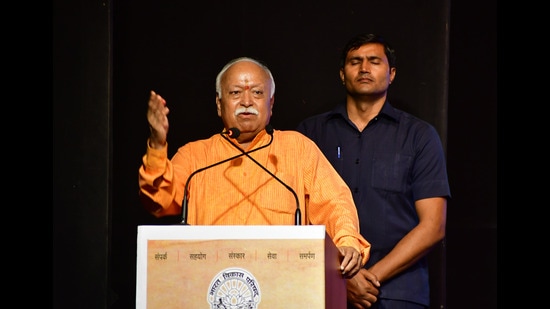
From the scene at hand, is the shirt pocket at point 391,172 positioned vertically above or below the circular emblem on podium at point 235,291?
above

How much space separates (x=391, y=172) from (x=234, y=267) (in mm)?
1492

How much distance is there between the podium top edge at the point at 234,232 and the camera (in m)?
2.28

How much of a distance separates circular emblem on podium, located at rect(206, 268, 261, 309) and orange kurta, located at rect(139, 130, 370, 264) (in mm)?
709

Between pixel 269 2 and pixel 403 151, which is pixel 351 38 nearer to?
pixel 269 2

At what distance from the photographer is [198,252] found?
232 centimetres

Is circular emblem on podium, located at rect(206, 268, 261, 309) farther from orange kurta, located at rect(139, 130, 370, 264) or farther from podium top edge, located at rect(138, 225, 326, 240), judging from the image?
orange kurta, located at rect(139, 130, 370, 264)

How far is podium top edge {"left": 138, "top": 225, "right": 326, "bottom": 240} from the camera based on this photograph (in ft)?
7.48

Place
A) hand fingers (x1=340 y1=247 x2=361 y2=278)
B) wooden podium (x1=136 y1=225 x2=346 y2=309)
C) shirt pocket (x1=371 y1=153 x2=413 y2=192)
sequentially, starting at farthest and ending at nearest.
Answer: shirt pocket (x1=371 y1=153 x2=413 y2=192) → hand fingers (x1=340 y1=247 x2=361 y2=278) → wooden podium (x1=136 y1=225 x2=346 y2=309)

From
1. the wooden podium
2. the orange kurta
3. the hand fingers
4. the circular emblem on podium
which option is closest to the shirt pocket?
the orange kurta

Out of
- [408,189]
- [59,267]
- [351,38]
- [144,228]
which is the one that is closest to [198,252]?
[144,228]

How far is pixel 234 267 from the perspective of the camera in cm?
229

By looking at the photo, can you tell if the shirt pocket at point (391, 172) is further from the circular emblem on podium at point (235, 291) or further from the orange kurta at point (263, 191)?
the circular emblem on podium at point (235, 291)

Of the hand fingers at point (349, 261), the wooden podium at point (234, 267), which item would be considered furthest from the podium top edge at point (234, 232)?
the hand fingers at point (349, 261)

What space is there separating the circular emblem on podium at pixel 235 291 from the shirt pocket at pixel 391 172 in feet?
4.78
